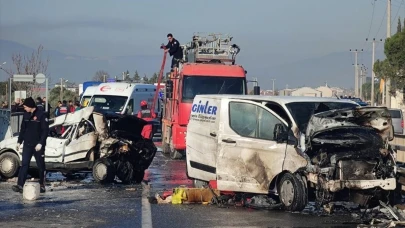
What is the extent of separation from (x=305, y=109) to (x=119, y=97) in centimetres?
2040

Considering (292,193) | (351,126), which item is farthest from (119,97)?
(351,126)

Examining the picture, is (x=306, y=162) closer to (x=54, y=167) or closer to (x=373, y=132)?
(x=373, y=132)

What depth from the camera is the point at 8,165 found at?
58.4 feet

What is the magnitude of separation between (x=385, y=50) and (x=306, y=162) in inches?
1483

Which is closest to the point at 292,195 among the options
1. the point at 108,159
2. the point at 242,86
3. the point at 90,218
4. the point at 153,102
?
the point at 90,218

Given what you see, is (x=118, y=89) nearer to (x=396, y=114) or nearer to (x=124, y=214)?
(x=396, y=114)

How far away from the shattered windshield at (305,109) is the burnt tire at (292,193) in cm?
98

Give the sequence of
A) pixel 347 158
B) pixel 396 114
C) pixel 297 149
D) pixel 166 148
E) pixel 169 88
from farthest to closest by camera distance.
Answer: pixel 396 114 → pixel 166 148 → pixel 169 88 → pixel 297 149 → pixel 347 158

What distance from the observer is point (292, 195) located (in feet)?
40.0

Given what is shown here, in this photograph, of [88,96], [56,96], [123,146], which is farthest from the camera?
[56,96]

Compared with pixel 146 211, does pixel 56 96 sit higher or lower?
higher

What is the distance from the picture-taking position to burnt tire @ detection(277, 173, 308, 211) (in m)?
12.1

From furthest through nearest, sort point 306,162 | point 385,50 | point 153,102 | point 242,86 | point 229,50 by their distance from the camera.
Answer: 1. point 385,50
2. point 153,102
3. point 229,50
4. point 242,86
5. point 306,162

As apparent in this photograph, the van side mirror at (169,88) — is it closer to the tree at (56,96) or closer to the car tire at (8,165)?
the car tire at (8,165)
